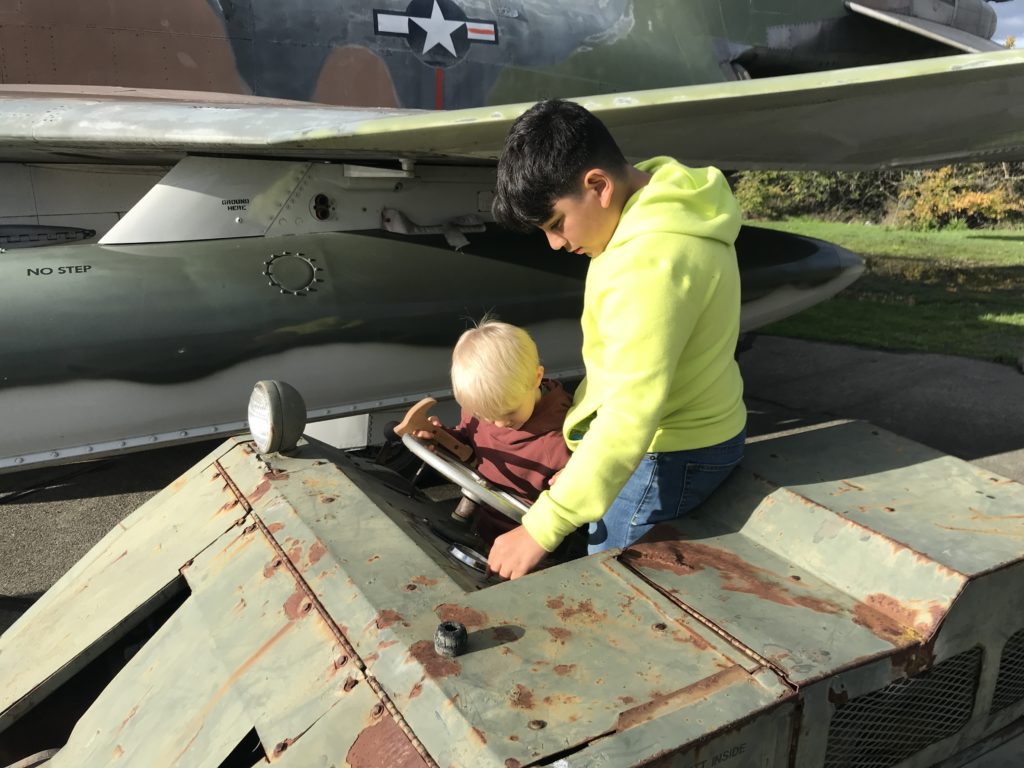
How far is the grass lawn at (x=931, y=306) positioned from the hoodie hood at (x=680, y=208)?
595 cm

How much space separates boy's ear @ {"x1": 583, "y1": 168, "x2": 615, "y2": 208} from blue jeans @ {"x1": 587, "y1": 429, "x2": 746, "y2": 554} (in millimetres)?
594

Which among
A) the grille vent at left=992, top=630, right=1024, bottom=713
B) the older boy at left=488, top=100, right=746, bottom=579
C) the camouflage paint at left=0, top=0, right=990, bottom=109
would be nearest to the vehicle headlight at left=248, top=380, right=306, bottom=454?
the older boy at left=488, top=100, right=746, bottom=579

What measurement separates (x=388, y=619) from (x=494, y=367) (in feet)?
2.24

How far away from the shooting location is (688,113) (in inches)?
141

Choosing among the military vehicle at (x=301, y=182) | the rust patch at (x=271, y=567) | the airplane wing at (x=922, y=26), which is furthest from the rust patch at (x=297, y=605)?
the airplane wing at (x=922, y=26)

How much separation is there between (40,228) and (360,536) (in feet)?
11.8

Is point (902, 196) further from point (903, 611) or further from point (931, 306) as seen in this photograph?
point (903, 611)

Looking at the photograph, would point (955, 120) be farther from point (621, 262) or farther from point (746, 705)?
point (746, 705)

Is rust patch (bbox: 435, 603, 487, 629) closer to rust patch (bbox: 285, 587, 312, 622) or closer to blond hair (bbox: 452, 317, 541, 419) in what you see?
rust patch (bbox: 285, 587, 312, 622)

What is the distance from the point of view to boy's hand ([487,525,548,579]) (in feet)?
5.35

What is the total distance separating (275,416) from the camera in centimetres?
203

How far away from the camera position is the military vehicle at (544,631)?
1275 mm

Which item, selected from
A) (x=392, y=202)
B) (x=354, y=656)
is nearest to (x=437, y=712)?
(x=354, y=656)

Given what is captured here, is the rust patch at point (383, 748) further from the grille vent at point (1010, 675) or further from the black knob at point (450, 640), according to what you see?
the grille vent at point (1010, 675)
